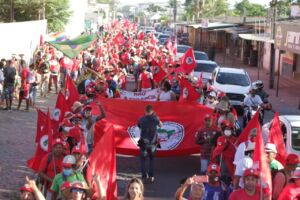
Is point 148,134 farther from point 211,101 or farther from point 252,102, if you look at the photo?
point 252,102

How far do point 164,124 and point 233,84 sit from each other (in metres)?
11.4

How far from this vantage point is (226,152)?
10906 mm

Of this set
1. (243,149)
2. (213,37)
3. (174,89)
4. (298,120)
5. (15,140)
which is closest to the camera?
(243,149)

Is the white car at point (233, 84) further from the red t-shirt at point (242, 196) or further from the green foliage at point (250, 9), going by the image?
the green foliage at point (250, 9)

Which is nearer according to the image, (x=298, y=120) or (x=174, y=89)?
(x=298, y=120)

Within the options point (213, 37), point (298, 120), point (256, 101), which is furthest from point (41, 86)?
point (213, 37)

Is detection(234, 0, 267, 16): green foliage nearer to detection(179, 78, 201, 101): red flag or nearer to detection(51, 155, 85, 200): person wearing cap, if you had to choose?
detection(179, 78, 201, 101): red flag

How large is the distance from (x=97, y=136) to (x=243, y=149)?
471cm

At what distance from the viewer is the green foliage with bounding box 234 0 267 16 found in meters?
123

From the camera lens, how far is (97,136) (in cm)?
1391

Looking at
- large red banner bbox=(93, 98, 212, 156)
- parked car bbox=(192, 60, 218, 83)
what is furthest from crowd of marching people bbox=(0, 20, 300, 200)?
parked car bbox=(192, 60, 218, 83)

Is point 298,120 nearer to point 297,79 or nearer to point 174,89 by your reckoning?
point 174,89

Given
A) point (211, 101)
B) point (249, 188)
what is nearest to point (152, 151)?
point (211, 101)

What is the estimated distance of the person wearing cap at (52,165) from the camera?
8719 millimetres
